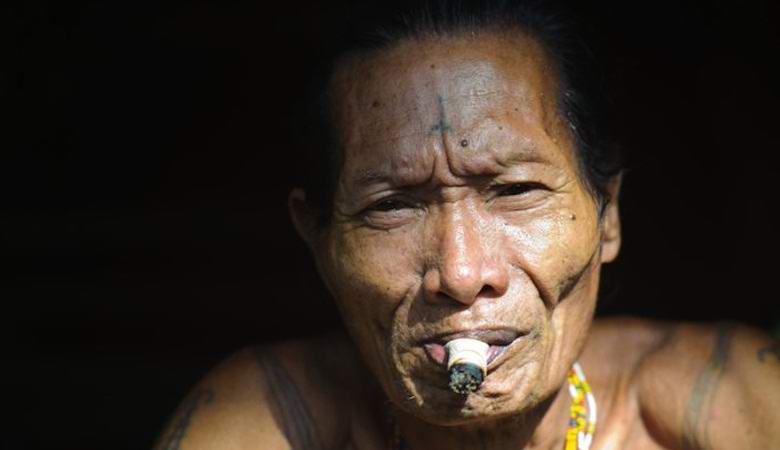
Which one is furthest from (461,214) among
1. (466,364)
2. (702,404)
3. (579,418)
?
(702,404)

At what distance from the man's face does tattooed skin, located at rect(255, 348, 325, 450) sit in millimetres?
404

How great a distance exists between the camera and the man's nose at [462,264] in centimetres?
245

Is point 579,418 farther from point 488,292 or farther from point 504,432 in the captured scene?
point 488,292

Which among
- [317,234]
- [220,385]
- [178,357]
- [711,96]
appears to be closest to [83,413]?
[178,357]

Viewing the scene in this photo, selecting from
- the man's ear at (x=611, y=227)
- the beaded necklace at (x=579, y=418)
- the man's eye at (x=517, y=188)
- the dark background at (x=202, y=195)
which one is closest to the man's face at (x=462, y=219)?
the man's eye at (x=517, y=188)

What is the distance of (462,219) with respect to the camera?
254 cm

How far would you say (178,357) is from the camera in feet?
17.1

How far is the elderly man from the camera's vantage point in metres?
2.53

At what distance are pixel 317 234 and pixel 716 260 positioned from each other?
267 cm

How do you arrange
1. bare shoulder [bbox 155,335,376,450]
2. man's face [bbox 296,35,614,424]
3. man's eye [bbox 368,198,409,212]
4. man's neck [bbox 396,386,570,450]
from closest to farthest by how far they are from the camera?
man's face [bbox 296,35,614,424]
man's eye [bbox 368,198,409,212]
man's neck [bbox 396,386,570,450]
bare shoulder [bbox 155,335,376,450]

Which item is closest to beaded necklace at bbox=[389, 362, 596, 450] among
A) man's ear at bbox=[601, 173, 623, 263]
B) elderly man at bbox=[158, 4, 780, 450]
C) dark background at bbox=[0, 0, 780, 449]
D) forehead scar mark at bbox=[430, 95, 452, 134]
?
elderly man at bbox=[158, 4, 780, 450]

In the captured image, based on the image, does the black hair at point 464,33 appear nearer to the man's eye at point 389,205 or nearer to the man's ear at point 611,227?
the man's ear at point 611,227

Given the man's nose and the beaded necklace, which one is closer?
the man's nose

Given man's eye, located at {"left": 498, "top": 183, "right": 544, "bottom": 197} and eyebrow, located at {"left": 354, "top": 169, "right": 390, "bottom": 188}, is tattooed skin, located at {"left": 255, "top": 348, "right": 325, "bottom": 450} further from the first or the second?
man's eye, located at {"left": 498, "top": 183, "right": 544, "bottom": 197}
